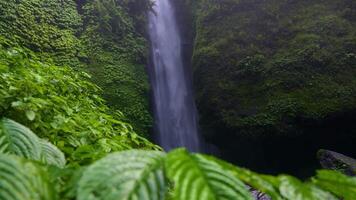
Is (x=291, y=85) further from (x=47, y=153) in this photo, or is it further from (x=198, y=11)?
(x=47, y=153)

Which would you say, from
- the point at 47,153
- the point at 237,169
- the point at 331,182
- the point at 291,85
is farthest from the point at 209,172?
the point at 291,85

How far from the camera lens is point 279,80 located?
8.96m

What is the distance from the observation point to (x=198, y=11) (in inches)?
458

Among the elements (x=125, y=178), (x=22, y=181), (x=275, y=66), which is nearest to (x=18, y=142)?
(x=22, y=181)

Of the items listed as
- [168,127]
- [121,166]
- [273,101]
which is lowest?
[168,127]

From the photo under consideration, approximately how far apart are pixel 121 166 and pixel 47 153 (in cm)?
64

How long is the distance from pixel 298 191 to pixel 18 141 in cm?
75

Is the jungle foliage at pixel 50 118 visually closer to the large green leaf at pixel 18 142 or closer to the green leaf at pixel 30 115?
the green leaf at pixel 30 115

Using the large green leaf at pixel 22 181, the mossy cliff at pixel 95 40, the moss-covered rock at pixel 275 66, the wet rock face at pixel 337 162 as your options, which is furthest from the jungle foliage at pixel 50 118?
the moss-covered rock at pixel 275 66

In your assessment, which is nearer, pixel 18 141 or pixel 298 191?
pixel 298 191

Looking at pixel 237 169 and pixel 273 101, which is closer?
pixel 237 169

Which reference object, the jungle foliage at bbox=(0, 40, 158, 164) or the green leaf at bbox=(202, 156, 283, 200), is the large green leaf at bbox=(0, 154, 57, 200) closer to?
the green leaf at bbox=(202, 156, 283, 200)

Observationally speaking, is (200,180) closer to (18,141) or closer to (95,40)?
(18,141)

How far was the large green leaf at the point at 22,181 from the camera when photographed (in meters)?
0.60
